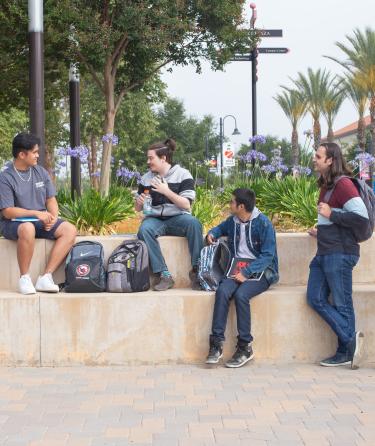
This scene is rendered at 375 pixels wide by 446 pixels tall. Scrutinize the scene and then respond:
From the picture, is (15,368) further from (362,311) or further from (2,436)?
(362,311)

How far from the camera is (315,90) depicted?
38.8 metres

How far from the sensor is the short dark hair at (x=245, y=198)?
21.9 ft

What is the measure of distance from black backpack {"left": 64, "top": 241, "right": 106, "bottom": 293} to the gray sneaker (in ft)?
1.58

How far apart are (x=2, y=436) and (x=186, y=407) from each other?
4.07 ft

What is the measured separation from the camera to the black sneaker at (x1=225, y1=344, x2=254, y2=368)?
21.1 feet

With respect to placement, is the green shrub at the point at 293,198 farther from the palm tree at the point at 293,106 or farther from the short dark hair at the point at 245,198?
the palm tree at the point at 293,106

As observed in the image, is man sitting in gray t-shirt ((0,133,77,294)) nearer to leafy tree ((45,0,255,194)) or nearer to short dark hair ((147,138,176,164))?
short dark hair ((147,138,176,164))

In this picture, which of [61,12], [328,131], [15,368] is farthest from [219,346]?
[328,131]

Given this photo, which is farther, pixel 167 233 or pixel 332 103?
pixel 332 103

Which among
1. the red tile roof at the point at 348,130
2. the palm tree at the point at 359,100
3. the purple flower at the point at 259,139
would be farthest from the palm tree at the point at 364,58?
the red tile roof at the point at 348,130

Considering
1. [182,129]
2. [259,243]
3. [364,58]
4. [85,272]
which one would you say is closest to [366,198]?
[259,243]

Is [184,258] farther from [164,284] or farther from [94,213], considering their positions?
[94,213]

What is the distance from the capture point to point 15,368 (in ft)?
21.6

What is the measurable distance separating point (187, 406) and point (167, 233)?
2396 mm
